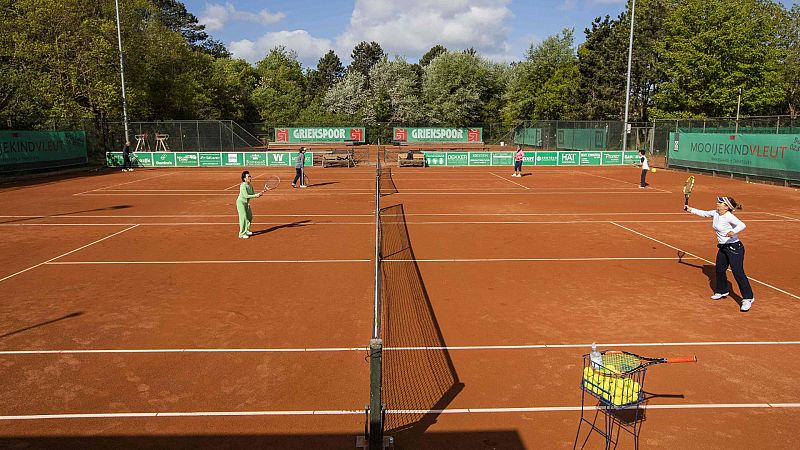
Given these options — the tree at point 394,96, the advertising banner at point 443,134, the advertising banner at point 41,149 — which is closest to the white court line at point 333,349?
the advertising banner at point 41,149

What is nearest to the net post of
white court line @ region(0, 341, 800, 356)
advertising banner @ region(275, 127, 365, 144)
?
white court line @ region(0, 341, 800, 356)

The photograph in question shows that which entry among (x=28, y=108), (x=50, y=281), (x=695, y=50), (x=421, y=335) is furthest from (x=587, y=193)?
(x=28, y=108)

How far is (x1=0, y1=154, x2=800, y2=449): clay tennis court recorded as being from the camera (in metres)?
6.22

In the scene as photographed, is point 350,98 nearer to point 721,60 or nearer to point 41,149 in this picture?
point 721,60

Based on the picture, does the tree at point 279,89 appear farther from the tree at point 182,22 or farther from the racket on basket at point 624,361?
the racket on basket at point 624,361

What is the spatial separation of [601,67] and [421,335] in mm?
58548

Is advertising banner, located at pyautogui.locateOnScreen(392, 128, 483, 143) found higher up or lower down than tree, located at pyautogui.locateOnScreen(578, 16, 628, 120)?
lower down

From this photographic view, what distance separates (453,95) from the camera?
71312 mm

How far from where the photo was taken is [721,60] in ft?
160

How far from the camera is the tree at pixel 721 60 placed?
48094 millimetres

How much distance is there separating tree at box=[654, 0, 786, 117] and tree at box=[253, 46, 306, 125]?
1542 inches

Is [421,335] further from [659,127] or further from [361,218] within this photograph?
[659,127]

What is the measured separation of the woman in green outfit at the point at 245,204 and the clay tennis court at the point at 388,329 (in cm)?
43

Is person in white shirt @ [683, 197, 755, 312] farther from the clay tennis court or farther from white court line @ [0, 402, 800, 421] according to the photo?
white court line @ [0, 402, 800, 421]
